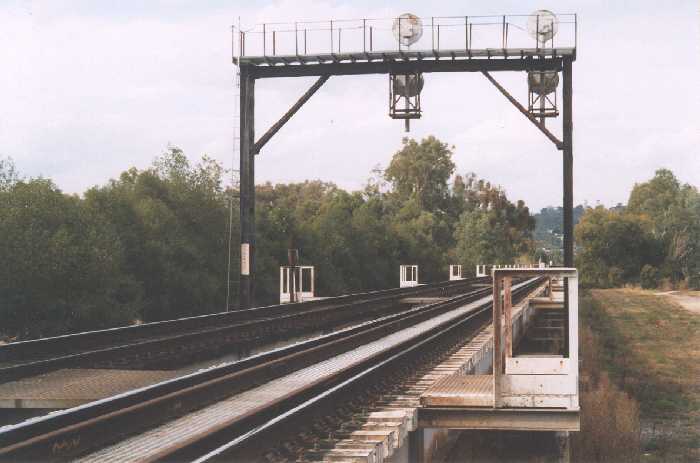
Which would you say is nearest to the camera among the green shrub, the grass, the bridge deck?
the bridge deck

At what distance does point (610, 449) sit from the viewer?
15867mm

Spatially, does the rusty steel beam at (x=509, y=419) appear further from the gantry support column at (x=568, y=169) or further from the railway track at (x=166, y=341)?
the gantry support column at (x=568, y=169)

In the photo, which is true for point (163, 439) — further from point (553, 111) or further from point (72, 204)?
point (72, 204)

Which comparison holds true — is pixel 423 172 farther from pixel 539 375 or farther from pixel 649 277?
pixel 539 375

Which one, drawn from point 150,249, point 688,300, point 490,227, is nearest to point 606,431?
point 150,249

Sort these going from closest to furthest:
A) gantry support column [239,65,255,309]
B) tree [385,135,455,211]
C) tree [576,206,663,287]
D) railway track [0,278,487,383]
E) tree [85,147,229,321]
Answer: railway track [0,278,487,383]
gantry support column [239,65,255,309]
tree [85,147,229,321]
tree [576,206,663,287]
tree [385,135,455,211]

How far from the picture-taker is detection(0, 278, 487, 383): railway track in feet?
37.8

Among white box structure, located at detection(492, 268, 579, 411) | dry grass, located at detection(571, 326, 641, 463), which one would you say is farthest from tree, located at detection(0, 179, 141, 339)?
white box structure, located at detection(492, 268, 579, 411)

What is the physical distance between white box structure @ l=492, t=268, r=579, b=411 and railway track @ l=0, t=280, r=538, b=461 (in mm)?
1671

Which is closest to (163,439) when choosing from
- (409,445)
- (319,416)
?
(319,416)

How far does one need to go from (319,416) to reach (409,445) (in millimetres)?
1009

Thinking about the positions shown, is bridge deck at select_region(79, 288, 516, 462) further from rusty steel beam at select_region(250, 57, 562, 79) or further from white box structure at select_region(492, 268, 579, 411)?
rusty steel beam at select_region(250, 57, 562, 79)

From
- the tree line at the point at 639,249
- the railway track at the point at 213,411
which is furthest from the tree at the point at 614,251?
the railway track at the point at 213,411

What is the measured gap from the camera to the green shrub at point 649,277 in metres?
89.8
